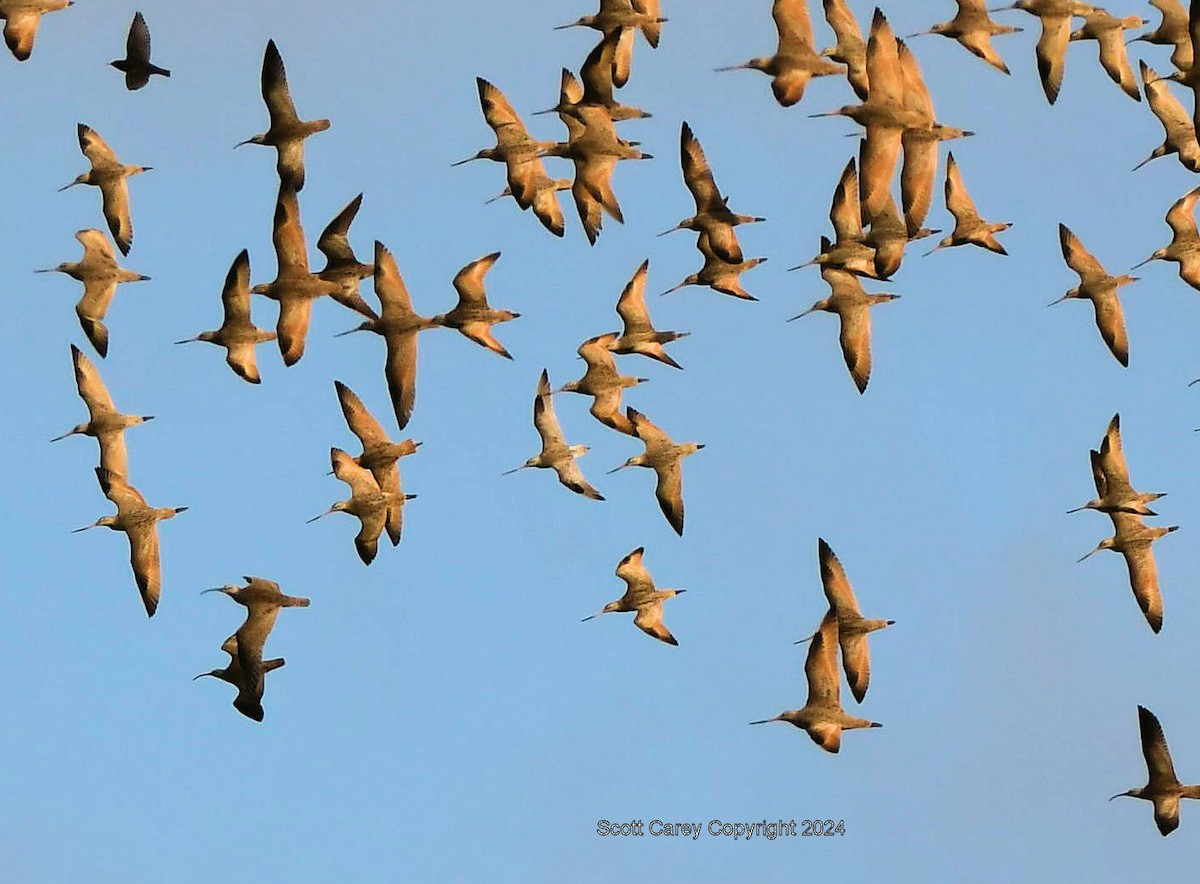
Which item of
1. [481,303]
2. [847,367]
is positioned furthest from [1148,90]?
[481,303]

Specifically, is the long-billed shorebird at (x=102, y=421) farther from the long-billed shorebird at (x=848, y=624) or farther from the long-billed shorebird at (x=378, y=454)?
the long-billed shorebird at (x=848, y=624)

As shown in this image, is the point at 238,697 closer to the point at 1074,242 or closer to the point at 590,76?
the point at 590,76

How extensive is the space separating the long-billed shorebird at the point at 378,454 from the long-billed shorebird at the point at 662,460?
437 cm

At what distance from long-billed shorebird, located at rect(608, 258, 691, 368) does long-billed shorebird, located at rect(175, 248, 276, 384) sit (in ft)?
19.1

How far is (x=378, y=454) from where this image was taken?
4931cm

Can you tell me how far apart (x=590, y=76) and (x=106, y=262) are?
9.16 m

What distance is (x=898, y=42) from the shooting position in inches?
1811

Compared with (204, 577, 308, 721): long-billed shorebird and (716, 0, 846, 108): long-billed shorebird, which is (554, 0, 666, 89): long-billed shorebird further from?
(204, 577, 308, 721): long-billed shorebird

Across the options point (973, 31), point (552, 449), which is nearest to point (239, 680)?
point (552, 449)

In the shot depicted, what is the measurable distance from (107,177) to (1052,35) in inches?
630

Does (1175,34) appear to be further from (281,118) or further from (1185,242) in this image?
(281,118)

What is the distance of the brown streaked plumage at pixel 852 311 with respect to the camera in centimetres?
5094

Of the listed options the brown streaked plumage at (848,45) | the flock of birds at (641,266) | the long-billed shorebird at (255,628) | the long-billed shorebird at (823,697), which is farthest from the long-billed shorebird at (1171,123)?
the long-billed shorebird at (255,628)

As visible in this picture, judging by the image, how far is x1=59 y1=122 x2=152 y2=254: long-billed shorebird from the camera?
51719mm
